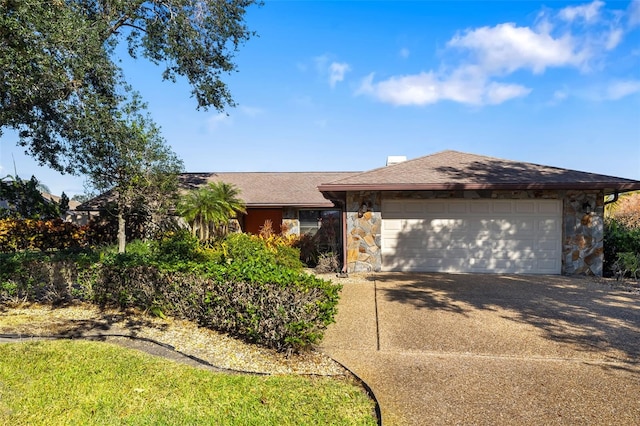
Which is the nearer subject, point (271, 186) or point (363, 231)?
point (363, 231)

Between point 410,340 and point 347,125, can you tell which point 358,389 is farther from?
point 347,125

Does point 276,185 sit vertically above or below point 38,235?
above

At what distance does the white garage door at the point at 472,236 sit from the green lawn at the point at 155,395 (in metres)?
7.37

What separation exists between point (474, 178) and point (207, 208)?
8.55 meters

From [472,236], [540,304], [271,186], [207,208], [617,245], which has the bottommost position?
[540,304]

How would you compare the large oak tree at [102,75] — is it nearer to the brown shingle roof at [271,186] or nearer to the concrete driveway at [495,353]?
the brown shingle roof at [271,186]

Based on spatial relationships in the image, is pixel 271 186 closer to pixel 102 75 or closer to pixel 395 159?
pixel 395 159

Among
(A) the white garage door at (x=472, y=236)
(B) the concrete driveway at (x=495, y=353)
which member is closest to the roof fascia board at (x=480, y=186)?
(A) the white garage door at (x=472, y=236)

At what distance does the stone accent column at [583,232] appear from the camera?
1030cm

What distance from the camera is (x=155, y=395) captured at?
3701mm

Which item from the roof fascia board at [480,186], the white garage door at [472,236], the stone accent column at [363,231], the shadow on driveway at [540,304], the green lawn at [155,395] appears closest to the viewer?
the green lawn at [155,395]

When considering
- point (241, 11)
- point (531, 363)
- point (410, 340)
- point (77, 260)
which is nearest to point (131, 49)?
point (241, 11)

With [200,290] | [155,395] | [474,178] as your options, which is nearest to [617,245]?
[474,178]

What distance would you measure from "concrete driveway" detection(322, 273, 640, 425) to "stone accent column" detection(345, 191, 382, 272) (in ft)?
8.06
